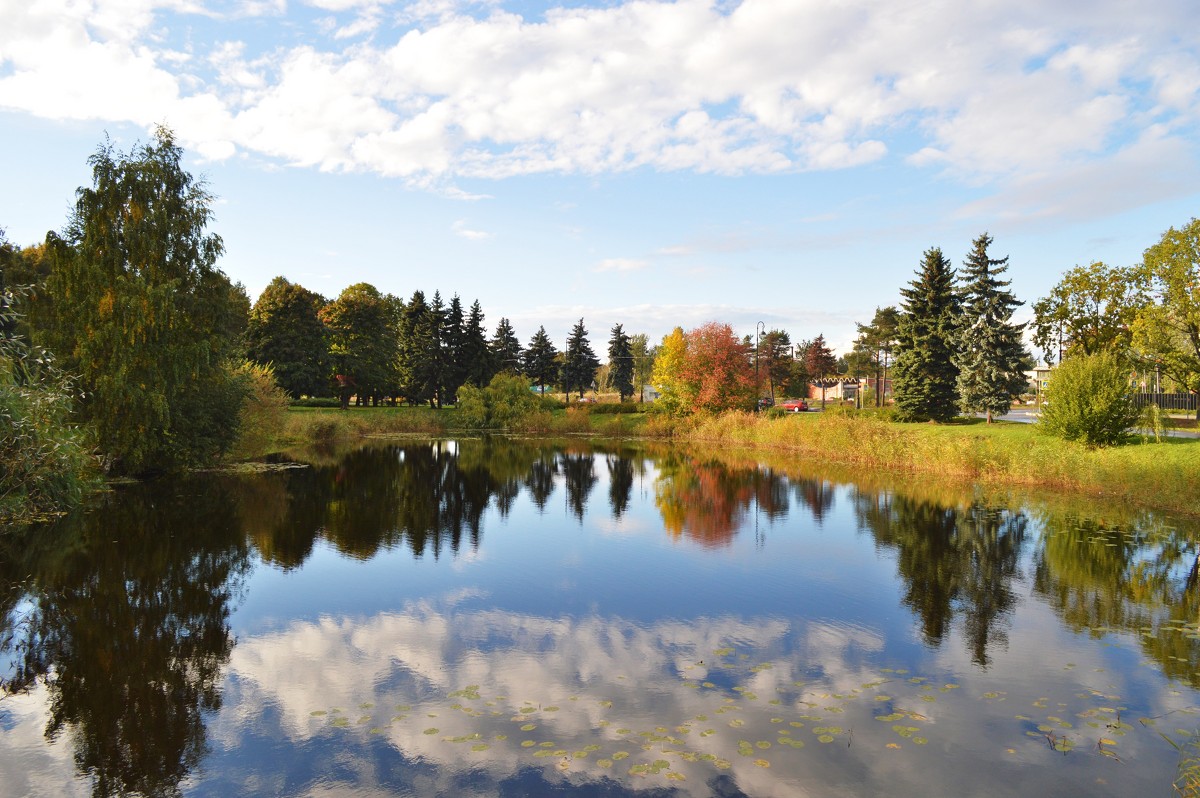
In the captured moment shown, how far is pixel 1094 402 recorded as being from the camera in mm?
26750

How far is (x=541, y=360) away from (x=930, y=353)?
173 ft

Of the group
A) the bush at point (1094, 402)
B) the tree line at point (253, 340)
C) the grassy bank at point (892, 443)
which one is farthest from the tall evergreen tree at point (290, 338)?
the bush at point (1094, 402)

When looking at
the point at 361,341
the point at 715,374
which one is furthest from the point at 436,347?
the point at 715,374

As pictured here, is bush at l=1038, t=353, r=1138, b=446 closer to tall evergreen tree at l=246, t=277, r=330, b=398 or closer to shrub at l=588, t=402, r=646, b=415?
shrub at l=588, t=402, r=646, b=415

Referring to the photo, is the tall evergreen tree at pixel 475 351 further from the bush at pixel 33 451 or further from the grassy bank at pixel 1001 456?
the bush at pixel 33 451

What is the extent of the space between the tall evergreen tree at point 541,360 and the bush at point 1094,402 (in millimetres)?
66833

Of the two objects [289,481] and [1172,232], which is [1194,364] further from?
[289,481]

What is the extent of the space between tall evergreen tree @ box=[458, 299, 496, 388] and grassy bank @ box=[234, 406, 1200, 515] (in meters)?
5.98

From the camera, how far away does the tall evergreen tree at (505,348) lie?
80000 mm

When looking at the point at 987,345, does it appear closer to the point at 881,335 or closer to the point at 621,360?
the point at 881,335

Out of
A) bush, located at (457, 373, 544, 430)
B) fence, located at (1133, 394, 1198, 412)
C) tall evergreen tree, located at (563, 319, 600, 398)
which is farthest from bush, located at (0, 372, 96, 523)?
tall evergreen tree, located at (563, 319, 600, 398)

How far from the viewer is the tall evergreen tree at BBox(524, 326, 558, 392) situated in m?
90.0

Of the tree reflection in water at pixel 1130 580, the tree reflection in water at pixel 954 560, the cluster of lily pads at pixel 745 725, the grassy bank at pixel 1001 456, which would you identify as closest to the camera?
the cluster of lily pads at pixel 745 725

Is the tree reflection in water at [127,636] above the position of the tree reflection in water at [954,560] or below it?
above
